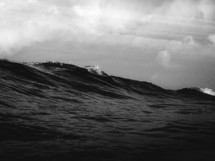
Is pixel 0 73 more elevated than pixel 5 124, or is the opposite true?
pixel 0 73

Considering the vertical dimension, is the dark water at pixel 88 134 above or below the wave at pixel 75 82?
below

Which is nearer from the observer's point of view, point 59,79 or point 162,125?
point 162,125

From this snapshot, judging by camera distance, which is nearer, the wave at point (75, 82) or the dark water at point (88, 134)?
the dark water at point (88, 134)

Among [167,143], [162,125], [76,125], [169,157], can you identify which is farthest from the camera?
[162,125]

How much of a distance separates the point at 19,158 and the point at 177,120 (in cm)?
658

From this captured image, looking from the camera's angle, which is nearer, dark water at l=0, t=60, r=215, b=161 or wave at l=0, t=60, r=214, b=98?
dark water at l=0, t=60, r=215, b=161

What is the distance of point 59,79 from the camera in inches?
742

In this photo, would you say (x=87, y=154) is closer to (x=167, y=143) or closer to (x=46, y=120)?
(x=167, y=143)

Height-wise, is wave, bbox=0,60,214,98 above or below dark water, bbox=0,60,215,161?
above

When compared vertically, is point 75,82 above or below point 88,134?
above

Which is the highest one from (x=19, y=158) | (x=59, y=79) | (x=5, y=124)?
(x=59, y=79)

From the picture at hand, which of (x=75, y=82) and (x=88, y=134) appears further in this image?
(x=75, y=82)

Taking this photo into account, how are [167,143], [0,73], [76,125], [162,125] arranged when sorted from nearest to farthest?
[167,143] < [76,125] < [162,125] < [0,73]

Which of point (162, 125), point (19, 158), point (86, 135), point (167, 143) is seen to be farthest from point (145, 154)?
point (162, 125)
